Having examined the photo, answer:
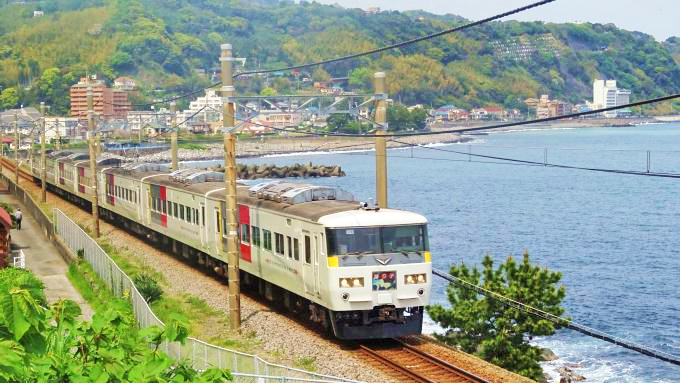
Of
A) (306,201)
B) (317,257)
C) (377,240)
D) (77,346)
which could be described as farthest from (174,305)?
(77,346)

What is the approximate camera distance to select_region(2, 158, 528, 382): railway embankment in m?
18.0

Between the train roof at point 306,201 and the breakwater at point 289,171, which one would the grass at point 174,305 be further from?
the breakwater at point 289,171

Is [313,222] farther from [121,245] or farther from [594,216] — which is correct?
[594,216]

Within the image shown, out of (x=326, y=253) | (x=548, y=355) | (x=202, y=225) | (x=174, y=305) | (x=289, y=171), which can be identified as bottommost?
(x=289, y=171)

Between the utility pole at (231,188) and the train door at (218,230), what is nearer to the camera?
the utility pole at (231,188)

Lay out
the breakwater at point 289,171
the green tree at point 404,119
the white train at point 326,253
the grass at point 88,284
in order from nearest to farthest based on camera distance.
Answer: the white train at point 326,253
the grass at point 88,284
the breakwater at point 289,171
the green tree at point 404,119

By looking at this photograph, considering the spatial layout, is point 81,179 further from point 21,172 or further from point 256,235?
point 21,172

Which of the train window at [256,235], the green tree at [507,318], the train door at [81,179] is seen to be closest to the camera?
the train window at [256,235]

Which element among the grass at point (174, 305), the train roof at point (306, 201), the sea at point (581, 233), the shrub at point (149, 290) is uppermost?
the train roof at point (306, 201)

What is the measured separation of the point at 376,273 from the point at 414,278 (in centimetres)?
75

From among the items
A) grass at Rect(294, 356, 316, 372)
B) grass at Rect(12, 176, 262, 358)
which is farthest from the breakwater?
grass at Rect(294, 356, 316, 372)

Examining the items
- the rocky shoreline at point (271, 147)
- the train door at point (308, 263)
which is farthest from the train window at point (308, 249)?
the rocky shoreline at point (271, 147)

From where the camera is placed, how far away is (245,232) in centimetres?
2486

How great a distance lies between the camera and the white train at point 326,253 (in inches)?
758
